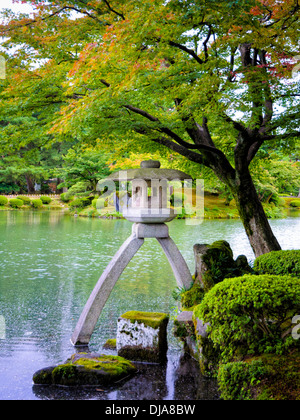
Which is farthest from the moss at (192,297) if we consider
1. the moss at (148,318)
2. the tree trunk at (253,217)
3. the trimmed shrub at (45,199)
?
the trimmed shrub at (45,199)

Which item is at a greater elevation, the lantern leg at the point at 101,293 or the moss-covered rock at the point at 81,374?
the lantern leg at the point at 101,293

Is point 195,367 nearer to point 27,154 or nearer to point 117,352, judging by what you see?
point 117,352

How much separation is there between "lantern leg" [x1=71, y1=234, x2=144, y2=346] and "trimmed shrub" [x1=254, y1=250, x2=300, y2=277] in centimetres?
174

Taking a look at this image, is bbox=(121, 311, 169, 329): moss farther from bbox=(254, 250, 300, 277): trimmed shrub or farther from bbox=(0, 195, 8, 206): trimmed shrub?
bbox=(0, 195, 8, 206): trimmed shrub

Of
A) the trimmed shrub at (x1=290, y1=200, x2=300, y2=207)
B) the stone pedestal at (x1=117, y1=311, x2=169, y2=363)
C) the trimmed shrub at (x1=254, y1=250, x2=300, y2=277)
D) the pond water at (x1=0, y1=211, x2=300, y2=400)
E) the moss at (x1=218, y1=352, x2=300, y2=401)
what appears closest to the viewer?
the moss at (x1=218, y1=352, x2=300, y2=401)

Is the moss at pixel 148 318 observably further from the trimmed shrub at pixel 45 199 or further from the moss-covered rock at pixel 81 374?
the trimmed shrub at pixel 45 199

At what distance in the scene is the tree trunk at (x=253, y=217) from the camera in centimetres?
689

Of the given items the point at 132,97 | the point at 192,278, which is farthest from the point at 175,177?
the point at 132,97

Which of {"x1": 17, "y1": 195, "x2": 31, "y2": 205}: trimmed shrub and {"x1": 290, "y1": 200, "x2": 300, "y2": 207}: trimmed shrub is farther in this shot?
{"x1": 290, "y1": 200, "x2": 300, "y2": 207}: trimmed shrub

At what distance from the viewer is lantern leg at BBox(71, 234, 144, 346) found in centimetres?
478

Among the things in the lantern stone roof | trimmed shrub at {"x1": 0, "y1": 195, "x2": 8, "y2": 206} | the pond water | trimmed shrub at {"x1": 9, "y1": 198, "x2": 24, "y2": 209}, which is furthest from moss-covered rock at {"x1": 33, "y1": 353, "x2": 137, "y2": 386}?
trimmed shrub at {"x1": 0, "y1": 195, "x2": 8, "y2": 206}

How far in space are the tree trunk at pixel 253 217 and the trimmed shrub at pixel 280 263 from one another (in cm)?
168

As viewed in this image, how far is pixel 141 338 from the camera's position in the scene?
4.44m

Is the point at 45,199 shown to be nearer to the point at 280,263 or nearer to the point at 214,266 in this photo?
the point at 214,266
